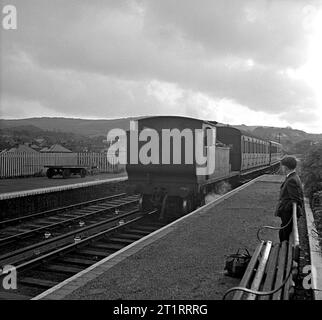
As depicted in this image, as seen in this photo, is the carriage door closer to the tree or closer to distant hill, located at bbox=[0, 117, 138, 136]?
the tree

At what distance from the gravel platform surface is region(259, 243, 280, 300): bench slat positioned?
59cm

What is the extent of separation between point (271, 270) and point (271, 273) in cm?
10

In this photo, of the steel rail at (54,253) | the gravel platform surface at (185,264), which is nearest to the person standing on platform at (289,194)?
the gravel platform surface at (185,264)

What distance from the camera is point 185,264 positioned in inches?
236

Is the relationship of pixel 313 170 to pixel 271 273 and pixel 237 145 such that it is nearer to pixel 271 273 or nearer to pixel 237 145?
pixel 237 145

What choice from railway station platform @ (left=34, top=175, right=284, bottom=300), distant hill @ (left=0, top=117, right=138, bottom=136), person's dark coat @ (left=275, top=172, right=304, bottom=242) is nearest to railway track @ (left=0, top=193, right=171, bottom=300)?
railway station platform @ (left=34, top=175, right=284, bottom=300)

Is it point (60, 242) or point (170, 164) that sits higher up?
point (170, 164)

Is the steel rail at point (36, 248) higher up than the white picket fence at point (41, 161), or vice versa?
the white picket fence at point (41, 161)

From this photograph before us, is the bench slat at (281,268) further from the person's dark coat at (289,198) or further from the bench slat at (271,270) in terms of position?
the person's dark coat at (289,198)

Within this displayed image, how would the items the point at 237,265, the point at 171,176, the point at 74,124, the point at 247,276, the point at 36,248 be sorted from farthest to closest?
the point at 74,124 < the point at 171,176 < the point at 36,248 < the point at 237,265 < the point at 247,276

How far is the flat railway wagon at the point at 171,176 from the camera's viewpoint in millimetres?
11461

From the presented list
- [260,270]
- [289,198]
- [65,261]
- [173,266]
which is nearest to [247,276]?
[260,270]
